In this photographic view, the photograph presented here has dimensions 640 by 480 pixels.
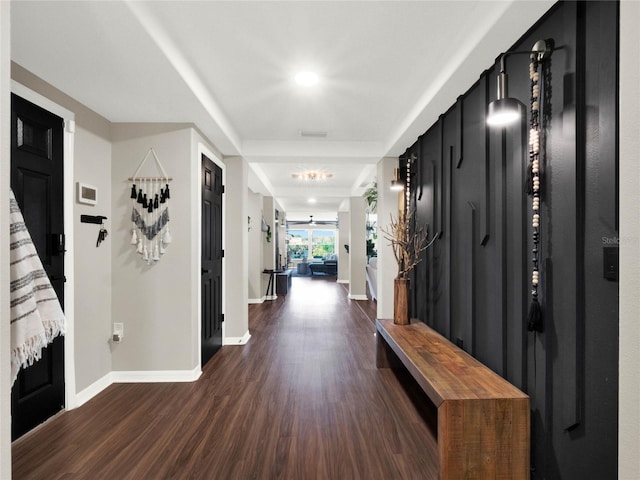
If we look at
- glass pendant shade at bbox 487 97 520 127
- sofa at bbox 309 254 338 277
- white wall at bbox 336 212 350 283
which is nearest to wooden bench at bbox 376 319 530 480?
glass pendant shade at bbox 487 97 520 127

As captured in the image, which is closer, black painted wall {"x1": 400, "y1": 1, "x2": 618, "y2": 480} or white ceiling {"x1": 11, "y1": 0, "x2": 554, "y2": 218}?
black painted wall {"x1": 400, "y1": 1, "x2": 618, "y2": 480}

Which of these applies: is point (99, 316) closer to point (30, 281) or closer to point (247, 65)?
point (30, 281)

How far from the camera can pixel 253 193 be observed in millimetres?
7121

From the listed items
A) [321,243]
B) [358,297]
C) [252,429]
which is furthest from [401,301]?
[321,243]

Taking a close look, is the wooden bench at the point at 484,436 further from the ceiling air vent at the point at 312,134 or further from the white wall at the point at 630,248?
the ceiling air vent at the point at 312,134

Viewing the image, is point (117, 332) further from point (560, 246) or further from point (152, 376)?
point (560, 246)

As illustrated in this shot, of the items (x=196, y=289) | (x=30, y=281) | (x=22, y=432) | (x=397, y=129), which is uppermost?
(x=397, y=129)

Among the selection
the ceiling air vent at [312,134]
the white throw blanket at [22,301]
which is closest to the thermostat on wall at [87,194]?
the white throw blanket at [22,301]

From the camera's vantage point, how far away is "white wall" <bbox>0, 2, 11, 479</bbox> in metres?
0.93

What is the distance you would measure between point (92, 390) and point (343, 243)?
25.2 ft

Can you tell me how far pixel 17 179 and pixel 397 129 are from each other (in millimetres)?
3293

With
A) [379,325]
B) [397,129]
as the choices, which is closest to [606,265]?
[379,325]

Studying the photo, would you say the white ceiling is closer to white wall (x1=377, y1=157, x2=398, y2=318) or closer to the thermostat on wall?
the thermostat on wall

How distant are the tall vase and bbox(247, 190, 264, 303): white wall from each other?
4441 mm
